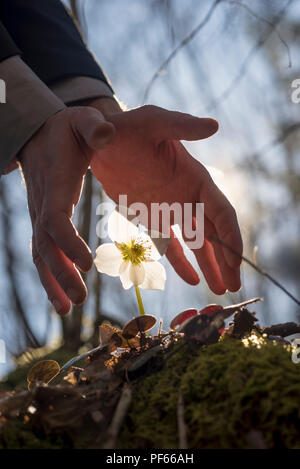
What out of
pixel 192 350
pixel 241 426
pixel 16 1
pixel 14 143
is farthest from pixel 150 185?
pixel 16 1

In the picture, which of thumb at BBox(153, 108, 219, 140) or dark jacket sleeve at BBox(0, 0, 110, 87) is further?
dark jacket sleeve at BBox(0, 0, 110, 87)

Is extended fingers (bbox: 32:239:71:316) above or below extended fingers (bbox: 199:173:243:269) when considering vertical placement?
below

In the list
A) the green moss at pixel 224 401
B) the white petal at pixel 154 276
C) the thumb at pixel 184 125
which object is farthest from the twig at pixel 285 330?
the thumb at pixel 184 125

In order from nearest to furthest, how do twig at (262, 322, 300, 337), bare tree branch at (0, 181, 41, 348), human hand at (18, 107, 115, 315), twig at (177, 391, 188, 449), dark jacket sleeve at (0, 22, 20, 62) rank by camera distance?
twig at (177, 391, 188, 449), twig at (262, 322, 300, 337), human hand at (18, 107, 115, 315), dark jacket sleeve at (0, 22, 20, 62), bare tree branch at (0, 181, 41, 348)

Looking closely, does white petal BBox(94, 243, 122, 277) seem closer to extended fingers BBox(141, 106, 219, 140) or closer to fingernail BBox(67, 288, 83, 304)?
fingernail BBox(67, 288, 83, 304)

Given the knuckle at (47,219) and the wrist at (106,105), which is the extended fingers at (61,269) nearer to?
the knuckle at (47,219)

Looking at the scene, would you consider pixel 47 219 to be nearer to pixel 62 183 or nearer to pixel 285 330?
pixel 62 183

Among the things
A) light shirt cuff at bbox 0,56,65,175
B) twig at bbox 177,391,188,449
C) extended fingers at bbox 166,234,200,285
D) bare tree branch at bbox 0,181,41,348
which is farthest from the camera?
bare tree branch at bbox 0,181,41,348

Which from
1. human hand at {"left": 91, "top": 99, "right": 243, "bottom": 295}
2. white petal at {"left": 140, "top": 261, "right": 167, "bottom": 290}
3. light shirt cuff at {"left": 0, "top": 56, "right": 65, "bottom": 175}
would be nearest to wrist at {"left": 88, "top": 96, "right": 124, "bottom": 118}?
human hand at {"left": 91, "top": 99, "right": 243, "bottom": 295}
